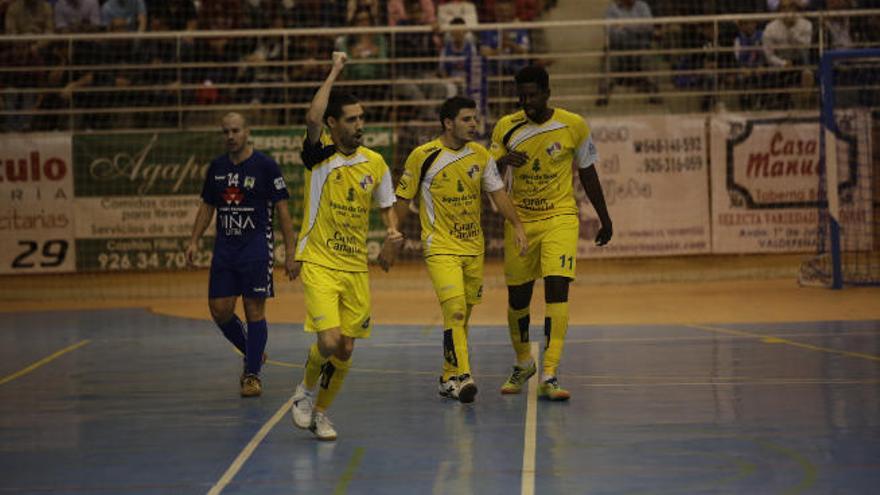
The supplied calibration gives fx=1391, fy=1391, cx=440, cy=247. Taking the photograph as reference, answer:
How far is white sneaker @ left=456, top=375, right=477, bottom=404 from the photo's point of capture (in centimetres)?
1140

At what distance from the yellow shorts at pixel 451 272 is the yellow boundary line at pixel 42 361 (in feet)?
15.3

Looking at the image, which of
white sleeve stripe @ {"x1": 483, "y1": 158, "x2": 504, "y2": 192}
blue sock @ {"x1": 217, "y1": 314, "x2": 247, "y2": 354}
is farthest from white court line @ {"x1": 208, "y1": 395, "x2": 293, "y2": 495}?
white sleeve stripe @ {"x1": 483, "y1": 158, "x2": 504, "y2": 192}

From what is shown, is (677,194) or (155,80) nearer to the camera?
(677,194)

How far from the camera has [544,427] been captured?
10438 millimetres

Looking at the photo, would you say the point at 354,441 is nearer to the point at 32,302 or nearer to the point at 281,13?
the point at 32,302

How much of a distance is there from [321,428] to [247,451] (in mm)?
592

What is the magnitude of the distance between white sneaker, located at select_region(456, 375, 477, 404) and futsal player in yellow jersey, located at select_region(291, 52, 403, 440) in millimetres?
1453

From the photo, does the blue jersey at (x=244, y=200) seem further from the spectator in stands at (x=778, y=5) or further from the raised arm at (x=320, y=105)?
the spectator in stands at (x=778, y=5)

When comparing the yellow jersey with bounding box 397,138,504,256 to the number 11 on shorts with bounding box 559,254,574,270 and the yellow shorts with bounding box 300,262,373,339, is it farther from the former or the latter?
the yellow shorts with bounding box 300,262,373,339

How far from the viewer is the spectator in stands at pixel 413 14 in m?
26.2

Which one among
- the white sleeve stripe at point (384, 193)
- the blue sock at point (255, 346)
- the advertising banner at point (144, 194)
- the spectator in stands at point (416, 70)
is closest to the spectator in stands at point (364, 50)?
the spectator in stands at point (416, 70)

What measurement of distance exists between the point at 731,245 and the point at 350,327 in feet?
50.6

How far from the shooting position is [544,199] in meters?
12.1

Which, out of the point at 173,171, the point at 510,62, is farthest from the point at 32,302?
the point at 510,62
